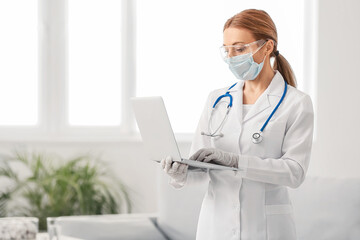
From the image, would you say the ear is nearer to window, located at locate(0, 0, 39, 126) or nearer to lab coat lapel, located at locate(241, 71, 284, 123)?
lab coat lapel, located at locate(241, 71, 284, 123)

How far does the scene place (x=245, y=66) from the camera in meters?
2.00

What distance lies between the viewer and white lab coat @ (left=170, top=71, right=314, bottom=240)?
1.89m

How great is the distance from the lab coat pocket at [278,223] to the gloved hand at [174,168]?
296 millimetres

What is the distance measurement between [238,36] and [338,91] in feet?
6.34

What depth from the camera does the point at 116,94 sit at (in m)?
4.59

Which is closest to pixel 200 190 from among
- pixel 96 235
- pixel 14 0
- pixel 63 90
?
pixel 96 235

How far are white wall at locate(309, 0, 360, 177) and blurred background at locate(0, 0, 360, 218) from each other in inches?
11.9

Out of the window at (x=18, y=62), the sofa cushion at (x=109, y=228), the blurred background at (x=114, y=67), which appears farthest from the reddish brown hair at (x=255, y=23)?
the window at (x=18, y=62)

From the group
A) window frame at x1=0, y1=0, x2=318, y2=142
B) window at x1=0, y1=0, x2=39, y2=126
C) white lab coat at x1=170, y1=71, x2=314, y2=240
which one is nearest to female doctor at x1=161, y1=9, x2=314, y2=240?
white lab coat at x1=170, y1=71, x2=314, y2=240

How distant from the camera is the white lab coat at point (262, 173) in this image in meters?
1.89

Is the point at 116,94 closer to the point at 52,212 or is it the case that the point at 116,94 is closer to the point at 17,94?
the point at 17,94

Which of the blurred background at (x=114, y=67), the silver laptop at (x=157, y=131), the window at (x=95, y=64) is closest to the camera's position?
the silver laptop at (x=157, y=131)

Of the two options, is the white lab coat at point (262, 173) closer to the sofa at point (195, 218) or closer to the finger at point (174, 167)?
the finger at point (174, 167)

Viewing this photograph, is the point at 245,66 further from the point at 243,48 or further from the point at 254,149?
the point at 254,149
